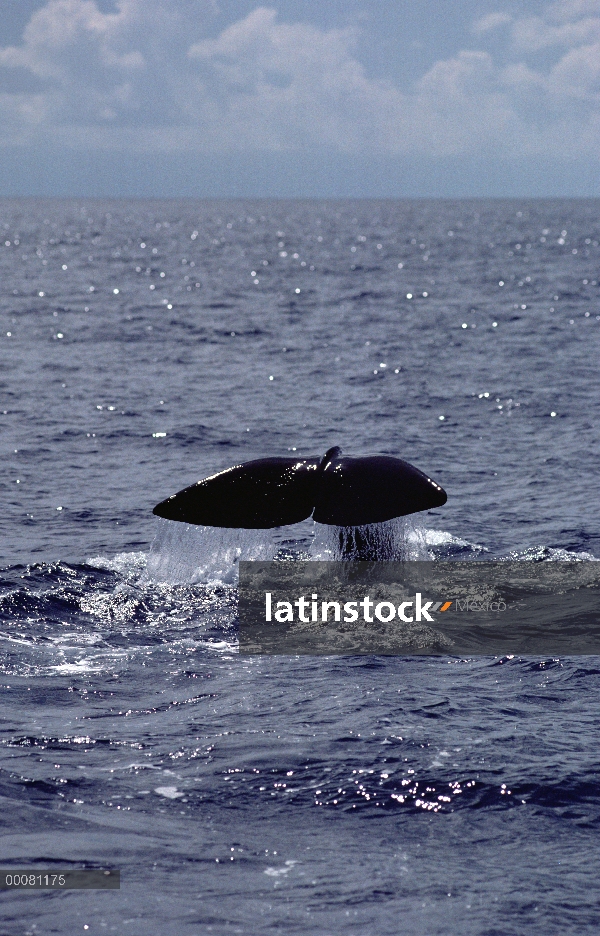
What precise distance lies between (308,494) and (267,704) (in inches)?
73.0

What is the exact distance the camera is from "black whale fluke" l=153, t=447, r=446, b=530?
9.98 metres

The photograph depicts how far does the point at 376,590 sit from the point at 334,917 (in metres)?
5.60

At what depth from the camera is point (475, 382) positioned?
3222 cm

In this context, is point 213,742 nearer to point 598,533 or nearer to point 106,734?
point 106,734

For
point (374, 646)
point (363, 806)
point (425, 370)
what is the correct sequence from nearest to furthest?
Result: point (363, 806), point (374, 646), point (425, 370)

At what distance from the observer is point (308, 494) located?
10.5 meters

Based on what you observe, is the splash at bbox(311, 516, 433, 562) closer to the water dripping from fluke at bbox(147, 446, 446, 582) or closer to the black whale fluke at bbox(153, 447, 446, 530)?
the water dripping from fluke at bbox(147, 446, 446, 582)

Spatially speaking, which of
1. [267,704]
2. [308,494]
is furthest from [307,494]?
[267,704]

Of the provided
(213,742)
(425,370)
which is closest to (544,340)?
(425,370)

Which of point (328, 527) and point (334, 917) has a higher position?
point (328, 527)

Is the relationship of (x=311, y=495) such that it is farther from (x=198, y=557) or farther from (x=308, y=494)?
(x=198, y=557)

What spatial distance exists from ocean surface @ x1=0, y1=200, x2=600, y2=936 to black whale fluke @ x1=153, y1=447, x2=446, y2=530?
1322 mm

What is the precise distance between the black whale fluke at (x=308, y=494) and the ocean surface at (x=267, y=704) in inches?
52.0

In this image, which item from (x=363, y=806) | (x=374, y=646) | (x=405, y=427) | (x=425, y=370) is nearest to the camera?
(x=363, y=806)
